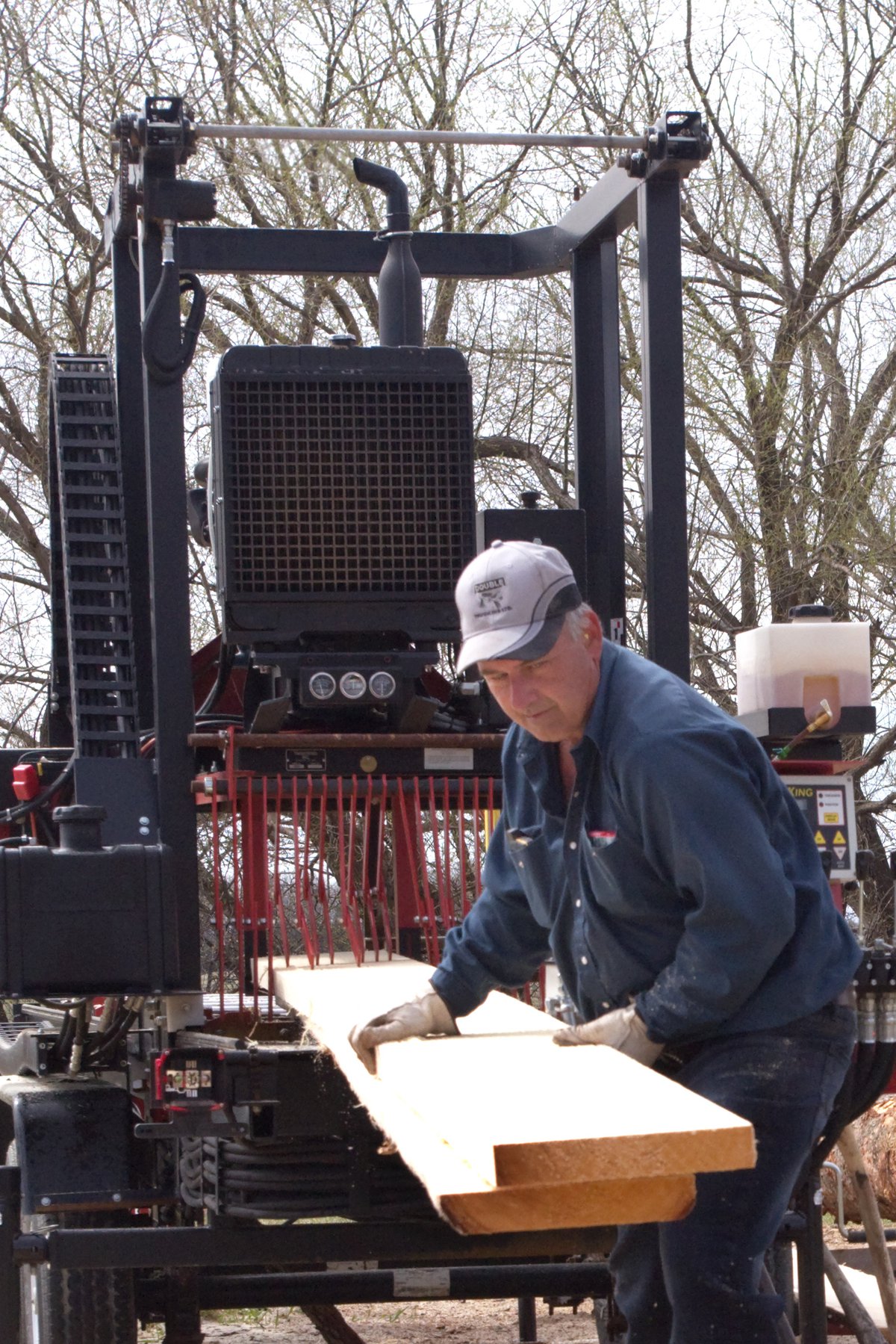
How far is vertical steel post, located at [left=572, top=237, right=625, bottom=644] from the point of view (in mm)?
5848

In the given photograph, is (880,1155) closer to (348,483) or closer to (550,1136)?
(348,483)

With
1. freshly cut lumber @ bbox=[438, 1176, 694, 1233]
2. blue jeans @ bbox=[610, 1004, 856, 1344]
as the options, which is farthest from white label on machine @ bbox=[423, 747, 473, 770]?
freshly cut lumber @ bbox=[438, 1176, 694, 1233]

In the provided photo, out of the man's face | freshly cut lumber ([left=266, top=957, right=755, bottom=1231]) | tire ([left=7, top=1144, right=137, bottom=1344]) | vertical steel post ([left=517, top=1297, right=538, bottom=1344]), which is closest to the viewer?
freshly cut lumber ([left=266, top=957, right=755, bottom=1231])

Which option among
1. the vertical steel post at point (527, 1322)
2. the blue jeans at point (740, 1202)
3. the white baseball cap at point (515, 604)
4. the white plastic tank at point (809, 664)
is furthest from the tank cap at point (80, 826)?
the vertical steel post at point (527, 1322)

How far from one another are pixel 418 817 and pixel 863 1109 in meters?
1.42

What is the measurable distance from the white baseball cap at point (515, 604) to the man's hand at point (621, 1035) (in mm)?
654

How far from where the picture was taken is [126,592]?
17.4ft

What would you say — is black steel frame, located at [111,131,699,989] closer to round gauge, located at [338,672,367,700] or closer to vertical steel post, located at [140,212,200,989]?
vertical steel post, located at [140,212,200,989]

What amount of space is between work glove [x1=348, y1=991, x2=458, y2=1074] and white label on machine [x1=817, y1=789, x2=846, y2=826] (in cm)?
199

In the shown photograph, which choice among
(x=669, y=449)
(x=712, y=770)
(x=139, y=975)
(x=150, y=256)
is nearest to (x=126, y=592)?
(x=150, y=256)

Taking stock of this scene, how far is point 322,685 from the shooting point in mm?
4844

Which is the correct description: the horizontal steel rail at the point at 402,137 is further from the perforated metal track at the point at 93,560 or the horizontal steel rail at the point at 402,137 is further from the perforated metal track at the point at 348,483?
the perforated metal track at the point at 93,560

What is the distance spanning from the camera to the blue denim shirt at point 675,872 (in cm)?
288

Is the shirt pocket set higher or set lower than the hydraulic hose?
lower
